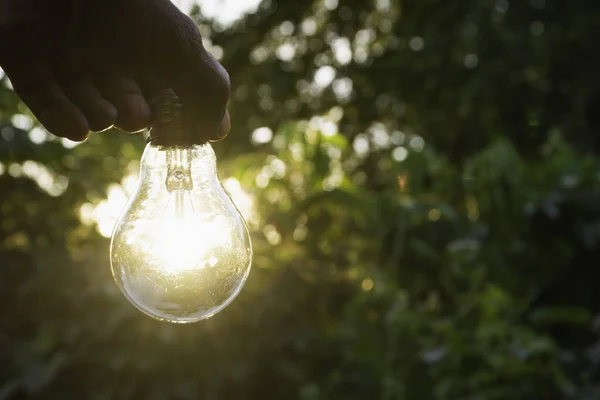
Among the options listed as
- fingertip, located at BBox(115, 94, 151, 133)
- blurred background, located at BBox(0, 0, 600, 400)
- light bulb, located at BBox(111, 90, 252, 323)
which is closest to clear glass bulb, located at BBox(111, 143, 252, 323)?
light bulb, located at BBox(111, 90, 252, 323)

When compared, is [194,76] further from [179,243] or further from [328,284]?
[328,284]

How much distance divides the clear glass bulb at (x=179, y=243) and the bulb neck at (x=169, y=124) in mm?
57

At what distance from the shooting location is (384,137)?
7047 mm

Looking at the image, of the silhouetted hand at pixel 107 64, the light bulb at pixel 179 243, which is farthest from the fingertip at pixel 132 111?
the light bulb at pixel 179 243

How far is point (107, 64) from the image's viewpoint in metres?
0.71

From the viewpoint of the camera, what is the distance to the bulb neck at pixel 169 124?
0.74 metres

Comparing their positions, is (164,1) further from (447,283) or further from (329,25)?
(329,25)

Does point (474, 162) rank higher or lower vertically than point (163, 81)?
lower

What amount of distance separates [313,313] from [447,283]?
0.60 metres

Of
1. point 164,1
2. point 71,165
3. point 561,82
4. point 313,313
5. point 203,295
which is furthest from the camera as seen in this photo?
point 561,82

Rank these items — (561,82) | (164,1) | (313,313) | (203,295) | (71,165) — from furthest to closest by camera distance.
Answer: (561,82) < (71,165) < (313,313) < (203,295) < (164,1)

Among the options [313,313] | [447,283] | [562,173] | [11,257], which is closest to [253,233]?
[313,313]

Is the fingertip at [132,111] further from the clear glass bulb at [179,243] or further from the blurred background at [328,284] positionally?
the blurred background at [328,284]

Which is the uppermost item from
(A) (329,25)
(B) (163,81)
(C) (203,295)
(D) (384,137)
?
(B) (163,81)
